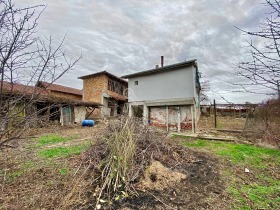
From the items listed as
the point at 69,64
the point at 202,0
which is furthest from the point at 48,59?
the point at 202,0

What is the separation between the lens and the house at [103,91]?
19734 millimetres

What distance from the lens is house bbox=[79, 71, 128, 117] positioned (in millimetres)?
19734

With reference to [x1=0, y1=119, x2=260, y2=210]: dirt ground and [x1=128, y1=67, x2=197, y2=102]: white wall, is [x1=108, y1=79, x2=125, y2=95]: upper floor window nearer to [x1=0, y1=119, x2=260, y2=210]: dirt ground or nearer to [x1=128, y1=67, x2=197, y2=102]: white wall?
[x1=128, y1=67, x2=197, y2=102]: white wall

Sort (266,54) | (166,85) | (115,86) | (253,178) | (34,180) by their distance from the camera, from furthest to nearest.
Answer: (115,86), (166,85), (253,178), (34,180), (266,54)

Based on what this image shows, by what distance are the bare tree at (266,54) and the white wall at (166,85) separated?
10.7 m

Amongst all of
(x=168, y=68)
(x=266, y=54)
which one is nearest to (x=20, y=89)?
(x=266, y=54)

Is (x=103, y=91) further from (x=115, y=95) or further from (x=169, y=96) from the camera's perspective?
(x=169, y=96)

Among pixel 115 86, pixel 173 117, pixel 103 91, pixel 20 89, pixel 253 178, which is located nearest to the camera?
pixel 20 89

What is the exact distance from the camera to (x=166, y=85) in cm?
1349

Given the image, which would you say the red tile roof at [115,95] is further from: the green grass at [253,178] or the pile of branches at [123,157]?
the green grass at [253,178]

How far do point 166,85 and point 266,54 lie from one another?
39.4 ft

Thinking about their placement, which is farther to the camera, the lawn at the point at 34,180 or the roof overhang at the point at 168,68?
the roof overhang at the point at 168,68

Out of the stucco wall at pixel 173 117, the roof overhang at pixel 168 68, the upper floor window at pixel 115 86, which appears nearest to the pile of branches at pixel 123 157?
the stucco wall at pixel 173 117

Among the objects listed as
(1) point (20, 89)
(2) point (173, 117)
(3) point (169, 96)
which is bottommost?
(2) point (173, 117)
